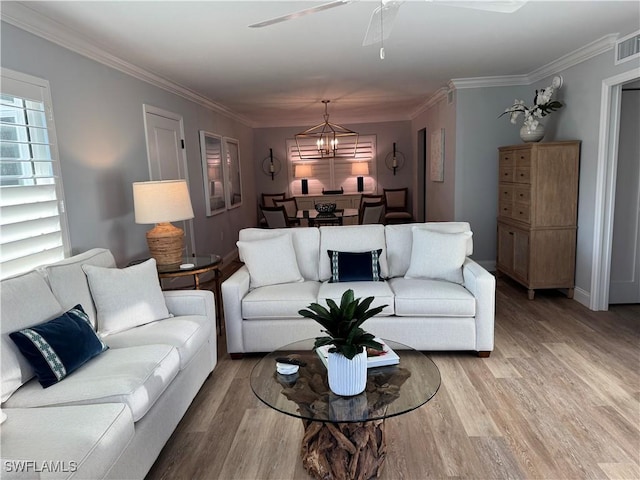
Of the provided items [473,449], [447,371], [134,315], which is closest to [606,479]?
[473,449]

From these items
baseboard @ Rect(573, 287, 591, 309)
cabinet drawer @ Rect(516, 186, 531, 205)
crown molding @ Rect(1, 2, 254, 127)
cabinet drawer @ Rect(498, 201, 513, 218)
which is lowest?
baseboard @ Rect(573, 287, 591, 309)

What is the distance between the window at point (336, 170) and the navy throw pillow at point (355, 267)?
5770 mm

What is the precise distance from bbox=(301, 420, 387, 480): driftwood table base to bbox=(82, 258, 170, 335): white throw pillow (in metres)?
1.32

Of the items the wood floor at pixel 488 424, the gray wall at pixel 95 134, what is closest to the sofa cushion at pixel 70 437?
the wood floor at pixel 488 424

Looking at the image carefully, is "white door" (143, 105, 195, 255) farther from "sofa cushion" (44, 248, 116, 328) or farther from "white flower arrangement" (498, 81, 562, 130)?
"white flower arrangement" (498, 81, 562, 130)

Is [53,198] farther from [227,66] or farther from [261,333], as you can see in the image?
[227,66]

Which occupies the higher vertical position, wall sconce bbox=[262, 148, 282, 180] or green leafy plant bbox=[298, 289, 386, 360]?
wall sconce bbox=[262, 148, 282, 180]

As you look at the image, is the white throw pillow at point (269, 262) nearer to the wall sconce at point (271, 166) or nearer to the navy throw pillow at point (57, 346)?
the navy throw pillow at point (57, 346)

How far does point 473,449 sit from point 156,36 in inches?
131

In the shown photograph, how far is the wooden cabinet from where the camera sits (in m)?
4.11

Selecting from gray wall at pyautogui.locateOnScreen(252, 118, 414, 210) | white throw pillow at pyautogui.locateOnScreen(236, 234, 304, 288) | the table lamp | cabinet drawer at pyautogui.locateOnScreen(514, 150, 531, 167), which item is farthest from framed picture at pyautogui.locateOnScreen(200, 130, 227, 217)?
cabinet drawer at pyautogui.locateOnScreen(514, 150, 531, 167)

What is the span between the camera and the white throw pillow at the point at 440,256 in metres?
3.34

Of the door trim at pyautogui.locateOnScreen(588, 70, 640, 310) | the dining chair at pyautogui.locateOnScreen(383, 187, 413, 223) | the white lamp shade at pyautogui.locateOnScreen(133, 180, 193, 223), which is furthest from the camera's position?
the dining chair at pyautogui.locateOnScreen(383, 187, 413, 223)

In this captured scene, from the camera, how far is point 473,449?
2.12 m
